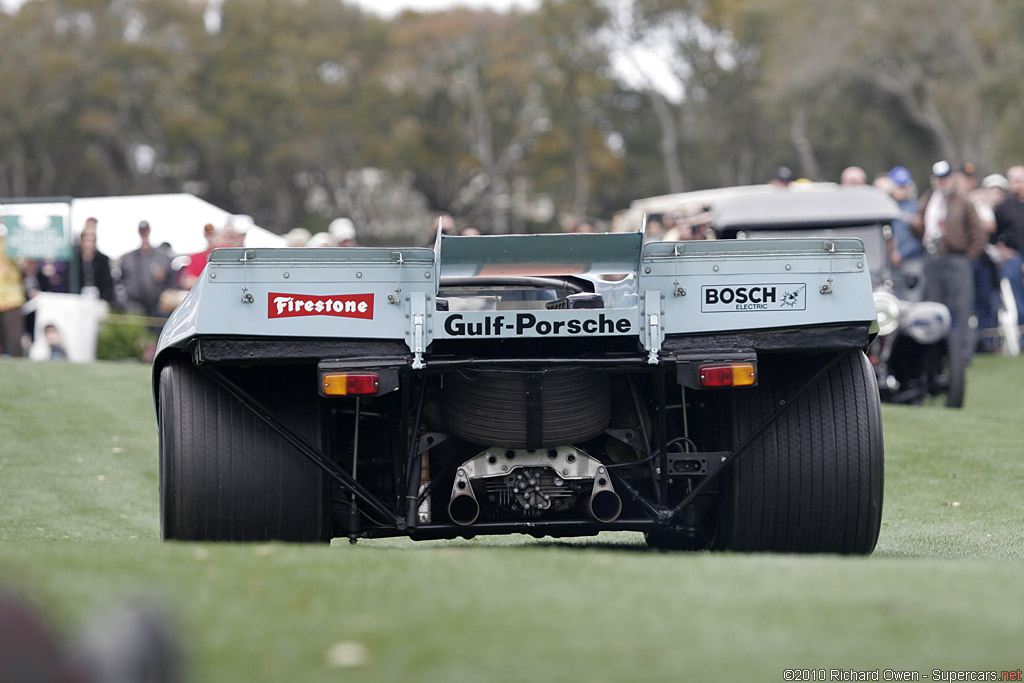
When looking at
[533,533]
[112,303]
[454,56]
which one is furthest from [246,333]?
[454,56]

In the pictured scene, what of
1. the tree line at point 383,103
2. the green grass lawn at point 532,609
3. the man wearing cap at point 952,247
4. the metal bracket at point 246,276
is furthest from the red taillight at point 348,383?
the tree line at point 383,103

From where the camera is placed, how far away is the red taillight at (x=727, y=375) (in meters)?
5.54

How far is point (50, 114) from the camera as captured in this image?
5569cm

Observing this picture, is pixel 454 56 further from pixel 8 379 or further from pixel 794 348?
pixel 794 348

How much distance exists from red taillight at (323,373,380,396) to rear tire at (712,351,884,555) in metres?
1.57

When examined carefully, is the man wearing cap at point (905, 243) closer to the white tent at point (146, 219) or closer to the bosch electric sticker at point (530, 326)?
the bosch electric sticker at point (530, 326)

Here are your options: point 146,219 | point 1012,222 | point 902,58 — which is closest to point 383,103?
point 902,58

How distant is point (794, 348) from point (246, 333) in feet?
6.93

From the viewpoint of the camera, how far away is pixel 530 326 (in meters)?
5.57

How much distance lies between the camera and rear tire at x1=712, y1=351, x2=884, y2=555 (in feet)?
19.5

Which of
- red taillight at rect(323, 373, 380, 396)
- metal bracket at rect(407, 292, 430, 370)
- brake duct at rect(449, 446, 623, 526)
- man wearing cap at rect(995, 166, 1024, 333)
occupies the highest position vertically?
man wearing cap at rect(995, 166, 1024, 333)

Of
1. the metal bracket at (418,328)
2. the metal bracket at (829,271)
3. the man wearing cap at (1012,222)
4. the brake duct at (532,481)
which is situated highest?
the man wearing cap at (1012,222)

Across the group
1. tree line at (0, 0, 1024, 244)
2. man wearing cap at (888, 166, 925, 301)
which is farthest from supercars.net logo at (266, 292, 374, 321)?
tree line at (0, 0, 1024, 244)

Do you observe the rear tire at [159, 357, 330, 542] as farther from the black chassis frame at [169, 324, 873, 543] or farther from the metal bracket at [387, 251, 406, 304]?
the metal bracket at [387, 251, 406, 304]
